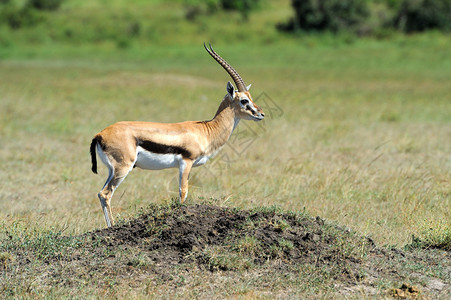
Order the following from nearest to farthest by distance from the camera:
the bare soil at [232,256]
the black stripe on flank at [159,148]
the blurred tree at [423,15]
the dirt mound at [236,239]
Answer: the bare soil at [232,256] < the dirt mound at [236,239] < the black stripe on flank at [159,148] < the blurred tree at [423,15]

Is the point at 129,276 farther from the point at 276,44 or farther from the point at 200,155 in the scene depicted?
the point at 276,44

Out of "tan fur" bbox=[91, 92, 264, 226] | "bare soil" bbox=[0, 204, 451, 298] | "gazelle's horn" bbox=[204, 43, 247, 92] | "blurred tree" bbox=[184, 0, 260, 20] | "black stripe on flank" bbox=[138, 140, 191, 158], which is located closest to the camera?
"bare soil" bbox=[0, 204, 451, 298]

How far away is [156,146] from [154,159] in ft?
0.50

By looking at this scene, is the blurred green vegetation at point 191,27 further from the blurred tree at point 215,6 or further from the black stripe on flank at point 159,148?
the black stripe on flank at point 159,148

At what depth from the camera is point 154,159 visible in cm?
651

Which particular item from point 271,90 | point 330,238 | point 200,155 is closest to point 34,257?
point 200,155

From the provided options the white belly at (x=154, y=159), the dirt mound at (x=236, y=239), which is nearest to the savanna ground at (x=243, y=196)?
the dirt mound at (x=236, y=239)

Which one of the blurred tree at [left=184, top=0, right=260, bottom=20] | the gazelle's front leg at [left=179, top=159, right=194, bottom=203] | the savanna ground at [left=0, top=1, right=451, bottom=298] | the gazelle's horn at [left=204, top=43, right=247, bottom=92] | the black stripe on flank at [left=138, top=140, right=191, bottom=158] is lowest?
the blurred tree at [left=184, top=0, right=260, bottom=20]

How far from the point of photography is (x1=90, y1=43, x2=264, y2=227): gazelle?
636cm

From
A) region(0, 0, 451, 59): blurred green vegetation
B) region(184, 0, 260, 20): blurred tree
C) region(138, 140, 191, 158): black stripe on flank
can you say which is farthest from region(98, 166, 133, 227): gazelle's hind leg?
region(184, 0, 260, 20): blurred tree

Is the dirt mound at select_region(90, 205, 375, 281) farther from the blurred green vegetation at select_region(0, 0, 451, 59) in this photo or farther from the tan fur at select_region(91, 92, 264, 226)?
the blurred green vegetation at select_region(0, 0, 451, 59)

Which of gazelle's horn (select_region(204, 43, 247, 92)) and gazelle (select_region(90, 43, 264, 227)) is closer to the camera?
gazelle (select_region(90, 43, 264, 227))

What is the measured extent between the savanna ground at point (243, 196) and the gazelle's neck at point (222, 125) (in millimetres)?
722

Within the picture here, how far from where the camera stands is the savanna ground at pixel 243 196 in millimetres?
5152
